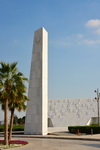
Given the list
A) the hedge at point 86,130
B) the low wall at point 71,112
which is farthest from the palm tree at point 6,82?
the low wall at point 71,112

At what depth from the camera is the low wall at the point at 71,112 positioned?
5253 cm

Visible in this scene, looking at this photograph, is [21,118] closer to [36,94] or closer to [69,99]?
[69,99]

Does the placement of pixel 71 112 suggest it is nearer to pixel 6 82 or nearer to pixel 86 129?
pixel 86 129

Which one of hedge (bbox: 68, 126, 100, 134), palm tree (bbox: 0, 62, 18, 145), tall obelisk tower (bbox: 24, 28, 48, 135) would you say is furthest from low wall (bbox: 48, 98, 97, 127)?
palm tree (bbox: 0, 62, 18, 145)

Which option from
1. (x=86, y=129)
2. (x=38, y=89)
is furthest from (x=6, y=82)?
(x=86, y=129)

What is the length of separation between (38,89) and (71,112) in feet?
85.6

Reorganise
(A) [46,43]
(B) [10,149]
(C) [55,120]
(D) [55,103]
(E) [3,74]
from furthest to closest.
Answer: (D) [55,103], (C) [55,120], (A) [46,43], (E) [3,74], (B) [10,149]

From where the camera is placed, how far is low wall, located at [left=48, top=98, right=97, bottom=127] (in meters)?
52.5

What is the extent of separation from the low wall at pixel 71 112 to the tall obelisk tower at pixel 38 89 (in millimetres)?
22738

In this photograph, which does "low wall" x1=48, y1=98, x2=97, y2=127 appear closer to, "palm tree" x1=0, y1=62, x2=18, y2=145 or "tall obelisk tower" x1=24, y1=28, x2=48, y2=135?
"tall obelisk tower" x1=24, y1=28, x2=48, y2=135

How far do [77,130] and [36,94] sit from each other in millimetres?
7800

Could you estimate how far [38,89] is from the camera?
99.7ft

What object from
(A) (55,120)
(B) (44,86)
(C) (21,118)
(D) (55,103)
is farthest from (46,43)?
(C) (21,118)

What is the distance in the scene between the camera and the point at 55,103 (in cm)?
6028
